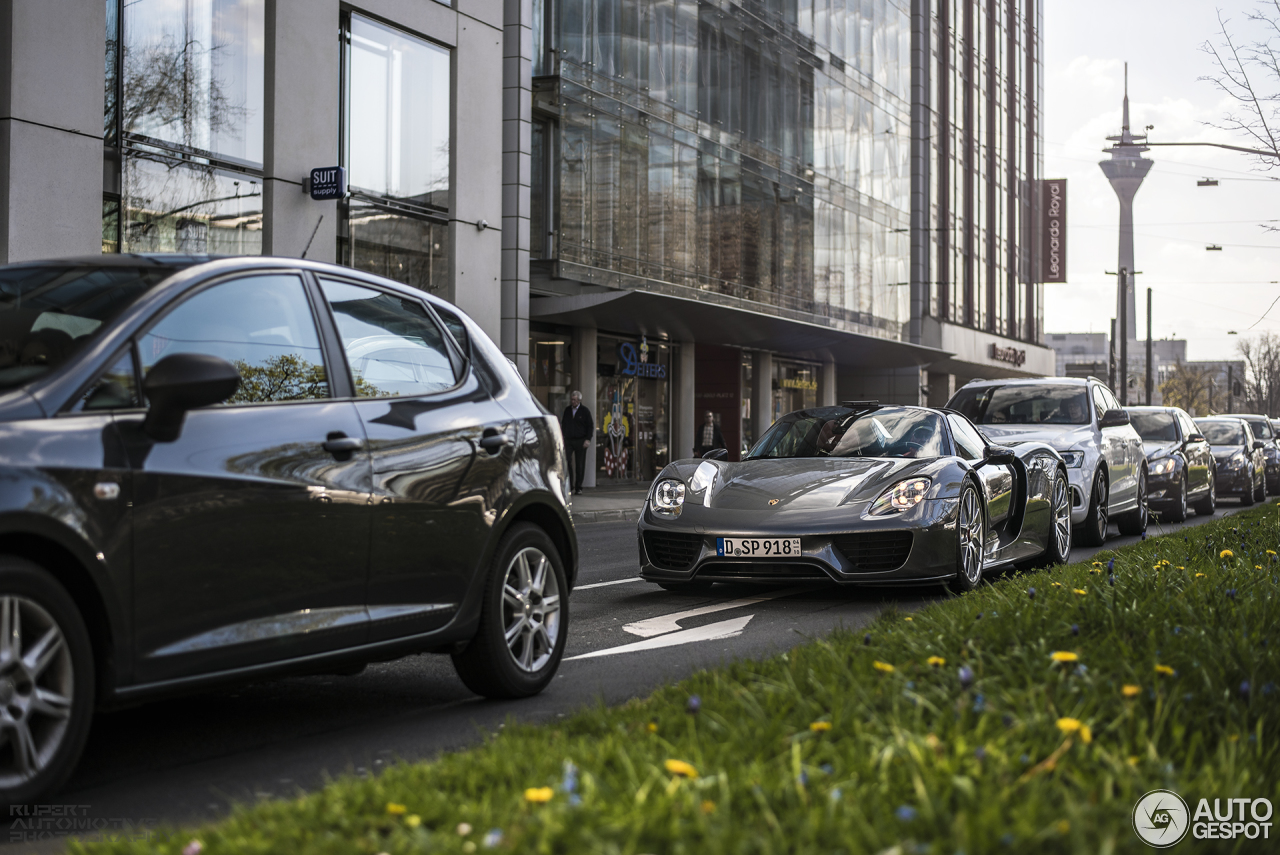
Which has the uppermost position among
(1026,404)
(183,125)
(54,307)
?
(183,125)

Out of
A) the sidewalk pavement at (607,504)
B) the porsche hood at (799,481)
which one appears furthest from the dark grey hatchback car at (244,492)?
the sidewalk pavement at (607,504)

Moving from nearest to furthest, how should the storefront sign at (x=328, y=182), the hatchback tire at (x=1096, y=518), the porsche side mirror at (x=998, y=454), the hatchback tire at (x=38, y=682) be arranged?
1. the hatchback tire at (x=38, y=682)
2. the porsche side mirror at (x=998, y=454)
3. the hatchback tire at (x=1096, y=518)
4. the storefront sign at (x=328, y=182)

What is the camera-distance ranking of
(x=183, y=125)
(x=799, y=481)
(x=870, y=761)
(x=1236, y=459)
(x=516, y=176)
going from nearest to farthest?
1. (x=870, y=761)
2. (x=799, y=481)
3. (x=183, y=125)
4. (x=516, y=176)
5. (x=1236, y=459)

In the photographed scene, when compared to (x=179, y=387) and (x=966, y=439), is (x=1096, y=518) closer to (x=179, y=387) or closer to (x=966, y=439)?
(x=966, y=439)

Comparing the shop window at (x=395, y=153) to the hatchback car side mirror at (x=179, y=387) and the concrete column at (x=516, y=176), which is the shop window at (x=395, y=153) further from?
the hatchback car side mirror at (x=179, y=387)

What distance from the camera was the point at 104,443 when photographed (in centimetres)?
366

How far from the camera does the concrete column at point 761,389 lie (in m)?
36.9

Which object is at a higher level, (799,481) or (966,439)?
(966,439)

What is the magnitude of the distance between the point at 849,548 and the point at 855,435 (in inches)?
61.2

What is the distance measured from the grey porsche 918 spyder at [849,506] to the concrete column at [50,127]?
8363 millimetres

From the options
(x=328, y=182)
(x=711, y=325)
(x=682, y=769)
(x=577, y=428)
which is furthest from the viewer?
(x=711, y=325)

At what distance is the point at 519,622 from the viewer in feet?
17.4

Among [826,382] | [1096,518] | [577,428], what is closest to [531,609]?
[1096,518]

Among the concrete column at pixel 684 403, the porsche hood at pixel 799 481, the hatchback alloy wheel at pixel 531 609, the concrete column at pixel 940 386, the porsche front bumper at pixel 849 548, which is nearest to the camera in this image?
the hatchback alloy wheel at pixel 531 609
